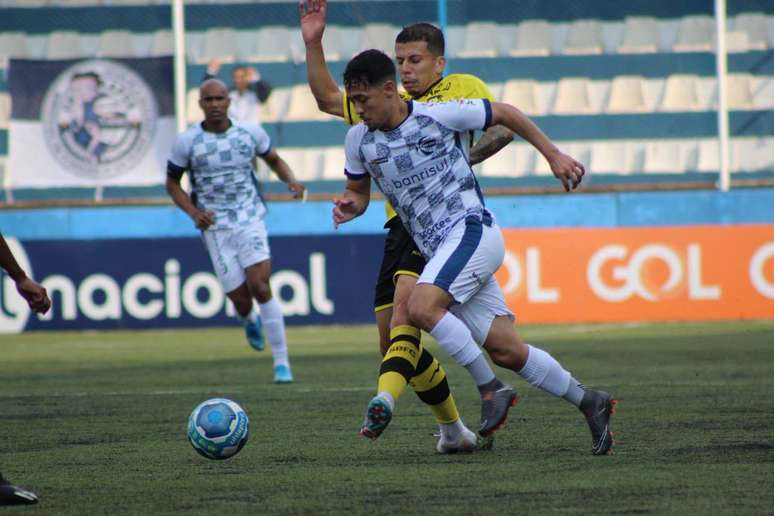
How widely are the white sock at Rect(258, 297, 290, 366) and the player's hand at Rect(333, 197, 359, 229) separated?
16.1 feet

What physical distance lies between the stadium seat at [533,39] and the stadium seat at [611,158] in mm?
1495

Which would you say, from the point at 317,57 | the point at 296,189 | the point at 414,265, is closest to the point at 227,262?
the point at 296,189

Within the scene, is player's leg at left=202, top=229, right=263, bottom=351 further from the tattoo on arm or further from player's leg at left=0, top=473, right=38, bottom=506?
player's leg at left=0, top=473, right=38, bottom=506

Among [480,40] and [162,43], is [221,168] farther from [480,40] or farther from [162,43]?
[162,43]

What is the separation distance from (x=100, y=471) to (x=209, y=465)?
0.44 m

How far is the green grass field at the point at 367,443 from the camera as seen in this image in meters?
5.07

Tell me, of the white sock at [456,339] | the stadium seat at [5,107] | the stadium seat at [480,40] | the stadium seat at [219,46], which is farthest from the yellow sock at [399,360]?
the stadium seat at [5,107]

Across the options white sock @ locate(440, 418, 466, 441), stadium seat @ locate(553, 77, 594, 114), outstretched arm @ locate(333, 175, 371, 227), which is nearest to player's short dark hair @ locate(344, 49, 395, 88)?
outstretched arm @ locate(333, 175, 371, 227)

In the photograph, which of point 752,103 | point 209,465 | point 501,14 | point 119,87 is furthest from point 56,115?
point 209,465

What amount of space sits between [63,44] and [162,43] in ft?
4.48

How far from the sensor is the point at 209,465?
6.22 metres

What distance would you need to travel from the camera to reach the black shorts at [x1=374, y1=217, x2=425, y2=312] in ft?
22.2

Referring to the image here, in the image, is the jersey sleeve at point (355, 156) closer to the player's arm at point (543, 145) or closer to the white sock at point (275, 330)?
the player's arm at point (543, 145)

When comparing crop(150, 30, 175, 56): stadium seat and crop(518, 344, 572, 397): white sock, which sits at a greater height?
crop(150, 30, 175, 56): stadium seat
